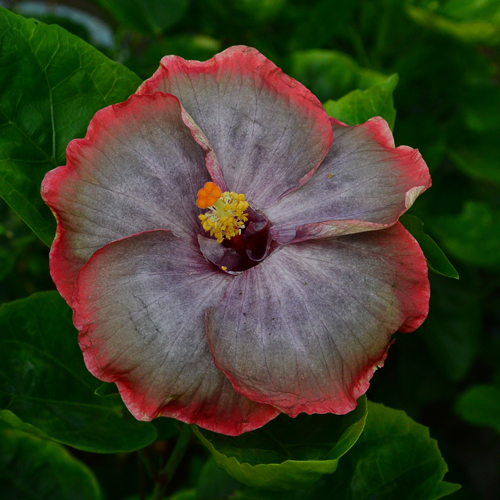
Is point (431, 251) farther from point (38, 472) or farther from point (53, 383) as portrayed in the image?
point (38, 472)

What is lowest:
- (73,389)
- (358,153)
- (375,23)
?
(73,389)

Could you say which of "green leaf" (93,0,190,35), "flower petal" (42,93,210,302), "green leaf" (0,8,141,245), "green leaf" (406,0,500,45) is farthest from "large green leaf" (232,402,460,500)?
"green leaf" (93,0,190,35)

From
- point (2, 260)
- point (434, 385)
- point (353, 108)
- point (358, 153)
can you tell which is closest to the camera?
point (358, 153)

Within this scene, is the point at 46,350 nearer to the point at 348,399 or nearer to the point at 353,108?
the point at 348,399

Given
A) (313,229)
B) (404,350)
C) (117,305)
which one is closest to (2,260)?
(117,305)

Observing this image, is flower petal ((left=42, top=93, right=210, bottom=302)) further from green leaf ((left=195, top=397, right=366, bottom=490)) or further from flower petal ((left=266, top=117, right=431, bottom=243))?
green leaf ((left=195, top=397, right=366, bottom=490))

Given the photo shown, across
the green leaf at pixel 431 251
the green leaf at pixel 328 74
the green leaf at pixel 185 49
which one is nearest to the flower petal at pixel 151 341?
the green leaf at pixel 431 251

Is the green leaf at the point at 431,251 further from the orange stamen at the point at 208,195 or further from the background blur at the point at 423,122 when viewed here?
the background blur at the point at 423,122
